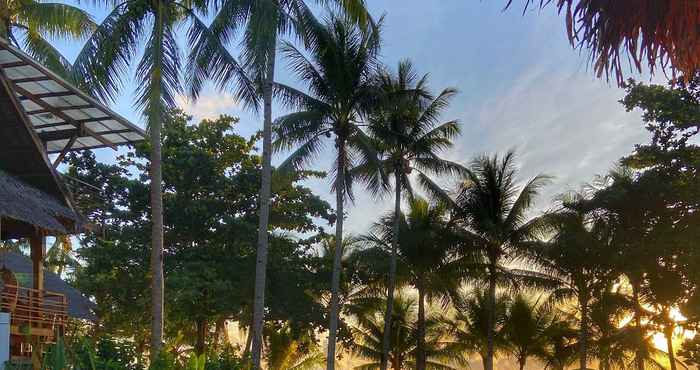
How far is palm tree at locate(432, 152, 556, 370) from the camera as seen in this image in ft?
102

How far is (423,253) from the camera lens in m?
31.0

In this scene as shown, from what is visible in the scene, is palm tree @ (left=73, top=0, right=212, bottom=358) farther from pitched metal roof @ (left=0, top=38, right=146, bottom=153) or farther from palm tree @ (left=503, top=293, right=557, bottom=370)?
palm tree @ (left=503, top=293, right=557, bottom=370)

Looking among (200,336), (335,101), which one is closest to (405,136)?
(335,101)

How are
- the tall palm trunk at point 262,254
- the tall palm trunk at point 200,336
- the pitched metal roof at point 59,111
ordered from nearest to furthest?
the pitched metal roof at point 59,111
the tall palm trunk at point 262,254
the tall palm trunk at point 200,336

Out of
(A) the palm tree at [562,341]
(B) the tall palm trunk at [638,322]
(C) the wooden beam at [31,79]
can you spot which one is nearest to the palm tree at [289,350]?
(A) the palm tree at [562,341]

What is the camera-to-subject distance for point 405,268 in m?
31.2

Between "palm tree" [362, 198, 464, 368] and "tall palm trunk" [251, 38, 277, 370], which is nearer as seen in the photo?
"tall palm trunk" [251, 38, 277, 370]

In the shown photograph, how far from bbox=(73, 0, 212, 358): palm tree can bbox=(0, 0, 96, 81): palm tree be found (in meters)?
1.77

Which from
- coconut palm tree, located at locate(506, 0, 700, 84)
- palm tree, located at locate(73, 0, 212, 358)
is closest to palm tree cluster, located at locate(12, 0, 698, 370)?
palm tree, located at locate(73, 0, 212, 358)

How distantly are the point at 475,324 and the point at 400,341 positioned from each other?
360 cm

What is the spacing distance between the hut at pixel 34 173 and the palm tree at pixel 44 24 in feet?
6.64

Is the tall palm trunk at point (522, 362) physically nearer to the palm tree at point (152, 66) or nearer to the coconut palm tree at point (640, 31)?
the palm tree at point (152, 66)

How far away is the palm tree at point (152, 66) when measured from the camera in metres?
15.2

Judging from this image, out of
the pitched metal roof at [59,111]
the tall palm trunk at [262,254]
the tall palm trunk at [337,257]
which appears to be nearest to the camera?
the pitched metal roof at [59,111]
